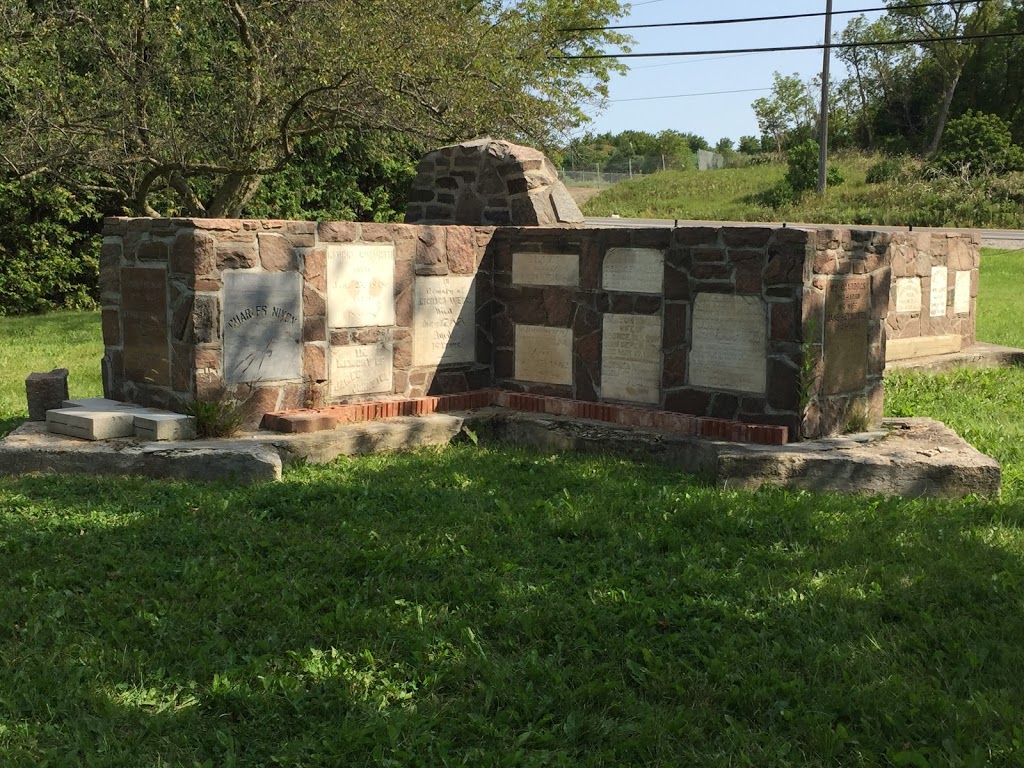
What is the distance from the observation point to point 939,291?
1145 cm

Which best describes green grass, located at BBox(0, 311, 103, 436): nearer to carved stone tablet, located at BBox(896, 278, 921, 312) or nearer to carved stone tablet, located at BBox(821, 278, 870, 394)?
carved stone tablet, located at BBox(821, 278, 870, 394)

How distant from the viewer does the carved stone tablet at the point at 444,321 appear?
7.86 m

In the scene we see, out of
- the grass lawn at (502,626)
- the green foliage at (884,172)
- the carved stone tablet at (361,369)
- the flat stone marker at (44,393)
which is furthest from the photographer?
the green foliage at (884,172)

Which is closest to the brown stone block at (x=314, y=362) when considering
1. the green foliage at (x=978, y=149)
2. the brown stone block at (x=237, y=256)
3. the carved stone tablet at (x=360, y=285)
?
the carved stone tablet at (x=360, y=285)

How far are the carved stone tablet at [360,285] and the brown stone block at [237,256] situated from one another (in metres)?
0.56

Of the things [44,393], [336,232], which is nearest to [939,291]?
[336,232]

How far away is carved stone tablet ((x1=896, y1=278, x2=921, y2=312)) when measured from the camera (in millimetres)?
11000

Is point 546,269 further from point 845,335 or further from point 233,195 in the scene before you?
point 233,195

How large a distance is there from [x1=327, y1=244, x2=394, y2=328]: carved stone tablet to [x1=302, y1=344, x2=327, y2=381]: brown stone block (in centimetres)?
20

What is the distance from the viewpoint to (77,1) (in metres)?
12.5

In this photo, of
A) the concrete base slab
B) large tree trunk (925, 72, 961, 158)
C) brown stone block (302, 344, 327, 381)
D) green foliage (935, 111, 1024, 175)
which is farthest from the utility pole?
brown stone block (302, 344, 327, 381)

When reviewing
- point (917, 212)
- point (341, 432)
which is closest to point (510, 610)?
point (341, 432)

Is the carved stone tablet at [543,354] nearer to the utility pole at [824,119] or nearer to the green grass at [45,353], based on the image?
the green grass at [45,353]

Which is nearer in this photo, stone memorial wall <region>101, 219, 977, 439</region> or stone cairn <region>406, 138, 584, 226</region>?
stone memorial wall <region>101, 219, 977, 439</region>
